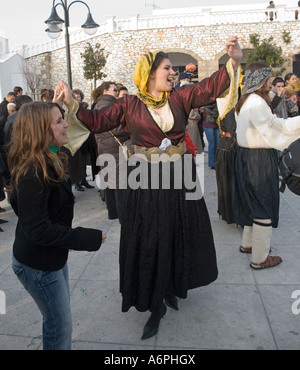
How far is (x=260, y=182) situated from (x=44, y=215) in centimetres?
225

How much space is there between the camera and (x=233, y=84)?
8.05 ft

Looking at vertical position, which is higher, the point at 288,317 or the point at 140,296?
the point at 140,296

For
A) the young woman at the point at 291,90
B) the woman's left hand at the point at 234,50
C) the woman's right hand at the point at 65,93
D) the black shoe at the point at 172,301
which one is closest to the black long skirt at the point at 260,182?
the black shoe at the point at 172,301

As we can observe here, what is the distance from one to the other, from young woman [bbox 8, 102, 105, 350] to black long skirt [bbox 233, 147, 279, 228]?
76.3 inches

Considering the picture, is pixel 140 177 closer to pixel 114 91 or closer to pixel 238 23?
pixel 114 91

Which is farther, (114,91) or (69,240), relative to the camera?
(114,91)

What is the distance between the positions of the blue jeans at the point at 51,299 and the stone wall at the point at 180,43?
24231mm

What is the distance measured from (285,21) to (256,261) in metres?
23.8

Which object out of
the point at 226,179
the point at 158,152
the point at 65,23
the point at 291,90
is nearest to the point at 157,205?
the point at 158,152

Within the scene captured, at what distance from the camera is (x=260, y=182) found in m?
3.39

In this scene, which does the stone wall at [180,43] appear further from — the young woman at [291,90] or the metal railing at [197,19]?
the young woman at [291,90]

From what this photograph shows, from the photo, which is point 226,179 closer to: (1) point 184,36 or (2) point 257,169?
(2) point 257,169

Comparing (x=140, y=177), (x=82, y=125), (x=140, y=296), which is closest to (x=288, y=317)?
(x=140, y=296)

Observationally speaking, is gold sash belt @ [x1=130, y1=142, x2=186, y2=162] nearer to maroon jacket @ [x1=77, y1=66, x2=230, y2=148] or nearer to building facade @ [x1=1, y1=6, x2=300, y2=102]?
maroon jacket @ [x1=77, y1=66, x2=230, y2=148]
